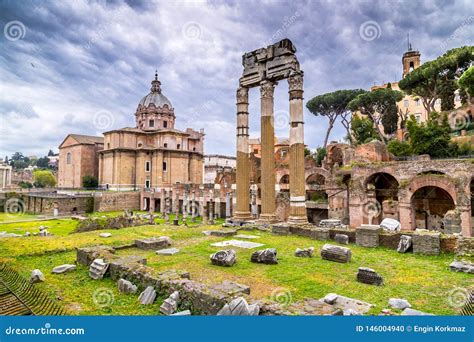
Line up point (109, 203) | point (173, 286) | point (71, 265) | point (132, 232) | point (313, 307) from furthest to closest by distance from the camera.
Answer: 1. point (109, 203)
2. point (132, 232)
3. point (71, 265)
4. point (173, 286)
5. point (313, 307)

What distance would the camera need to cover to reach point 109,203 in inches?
1379

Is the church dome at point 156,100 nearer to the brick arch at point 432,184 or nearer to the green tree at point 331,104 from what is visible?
the green tree at point 331,104

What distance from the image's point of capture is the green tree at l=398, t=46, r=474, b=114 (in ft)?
106

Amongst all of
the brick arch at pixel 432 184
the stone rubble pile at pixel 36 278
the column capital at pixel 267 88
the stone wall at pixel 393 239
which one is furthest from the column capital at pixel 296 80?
the brick arch at pixel 432 184

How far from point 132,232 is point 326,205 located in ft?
56.7

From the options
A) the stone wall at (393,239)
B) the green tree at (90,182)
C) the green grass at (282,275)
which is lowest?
the green grass at (282,275)

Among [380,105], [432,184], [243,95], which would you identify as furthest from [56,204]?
[380,105]

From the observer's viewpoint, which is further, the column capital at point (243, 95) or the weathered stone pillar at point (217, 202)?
the weathered stone pillar at point (217, 202)

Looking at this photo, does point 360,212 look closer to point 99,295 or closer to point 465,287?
point 465,287

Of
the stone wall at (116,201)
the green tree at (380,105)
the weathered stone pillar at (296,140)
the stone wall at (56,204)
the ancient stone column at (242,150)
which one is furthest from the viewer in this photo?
the green tree at (380,105)

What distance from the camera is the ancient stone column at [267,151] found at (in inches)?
526

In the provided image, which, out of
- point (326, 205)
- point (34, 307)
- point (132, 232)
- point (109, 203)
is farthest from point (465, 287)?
point (109, 203)

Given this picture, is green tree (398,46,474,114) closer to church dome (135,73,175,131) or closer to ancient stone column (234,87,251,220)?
ancient stone column (234,87,251,220)

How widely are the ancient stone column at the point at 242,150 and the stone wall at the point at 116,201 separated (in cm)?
2537
